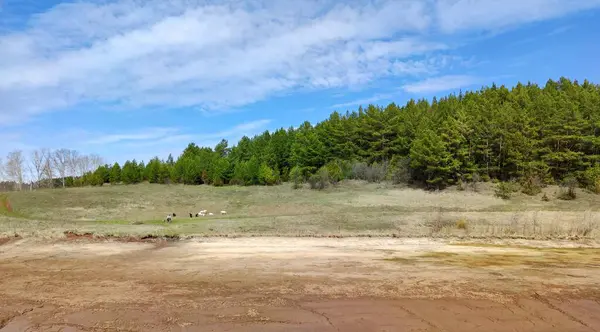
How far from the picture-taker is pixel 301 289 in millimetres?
11664

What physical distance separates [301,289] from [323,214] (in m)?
22.1

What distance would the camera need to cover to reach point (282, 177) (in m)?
82.9

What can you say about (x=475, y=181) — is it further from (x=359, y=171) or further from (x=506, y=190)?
(x=359, y=171)

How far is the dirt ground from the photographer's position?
913 centimetres

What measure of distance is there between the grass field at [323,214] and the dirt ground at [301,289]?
6.40m

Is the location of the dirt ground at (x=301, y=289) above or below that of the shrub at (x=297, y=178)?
below

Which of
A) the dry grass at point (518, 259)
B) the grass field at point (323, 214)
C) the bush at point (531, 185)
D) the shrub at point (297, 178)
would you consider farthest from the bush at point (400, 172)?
the dry grass at point (518, 259)

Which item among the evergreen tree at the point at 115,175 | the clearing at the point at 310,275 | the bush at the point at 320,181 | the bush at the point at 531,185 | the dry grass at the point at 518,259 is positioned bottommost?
the dry grass at the point at 518,259

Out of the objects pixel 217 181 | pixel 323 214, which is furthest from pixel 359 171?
pixel 217 181

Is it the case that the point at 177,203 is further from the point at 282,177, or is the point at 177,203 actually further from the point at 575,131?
the point at 575,131

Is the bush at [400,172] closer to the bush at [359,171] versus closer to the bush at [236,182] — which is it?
the bush at [359,171]

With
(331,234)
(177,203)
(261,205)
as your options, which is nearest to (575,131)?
(261,205)

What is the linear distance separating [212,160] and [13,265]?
79538 millimetres

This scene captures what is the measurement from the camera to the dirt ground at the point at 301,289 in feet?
30.0
